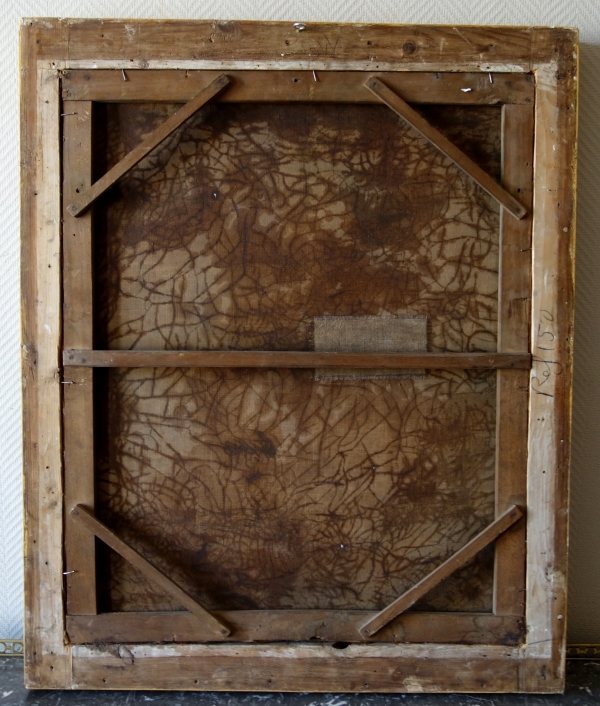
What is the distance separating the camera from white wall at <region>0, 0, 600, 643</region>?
140cm

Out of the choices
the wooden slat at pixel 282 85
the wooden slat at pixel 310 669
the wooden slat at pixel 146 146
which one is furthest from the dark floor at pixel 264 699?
the wooden slat at pixel 282 85

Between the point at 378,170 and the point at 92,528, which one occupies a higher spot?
the point at 378,170

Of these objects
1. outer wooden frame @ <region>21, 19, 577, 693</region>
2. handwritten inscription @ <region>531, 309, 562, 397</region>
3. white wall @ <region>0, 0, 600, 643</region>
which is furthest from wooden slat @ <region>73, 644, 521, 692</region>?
handwritten inscription @ <region>531, 309, 562, 397</region>

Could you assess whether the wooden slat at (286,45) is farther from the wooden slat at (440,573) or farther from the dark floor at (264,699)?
the dark floor at (264,699)

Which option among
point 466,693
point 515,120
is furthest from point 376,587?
point 515,120

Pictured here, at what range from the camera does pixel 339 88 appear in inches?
51.4

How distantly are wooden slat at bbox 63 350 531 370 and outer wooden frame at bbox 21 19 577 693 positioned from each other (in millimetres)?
58

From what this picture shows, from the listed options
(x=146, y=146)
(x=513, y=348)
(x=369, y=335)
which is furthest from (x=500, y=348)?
(x=146, y=146)

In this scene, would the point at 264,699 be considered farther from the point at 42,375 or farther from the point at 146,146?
the point at 146,146

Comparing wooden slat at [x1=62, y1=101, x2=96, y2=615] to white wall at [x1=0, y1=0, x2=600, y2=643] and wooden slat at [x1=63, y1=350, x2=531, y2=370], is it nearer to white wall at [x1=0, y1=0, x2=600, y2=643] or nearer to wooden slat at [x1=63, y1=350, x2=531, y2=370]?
wooden slat at [x1=63, y1=350, x2=531, y2=370]

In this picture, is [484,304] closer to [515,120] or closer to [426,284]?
[426,284]

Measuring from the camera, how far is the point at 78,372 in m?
1.32

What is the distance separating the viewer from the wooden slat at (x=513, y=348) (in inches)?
51.9

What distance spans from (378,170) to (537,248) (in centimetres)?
40
